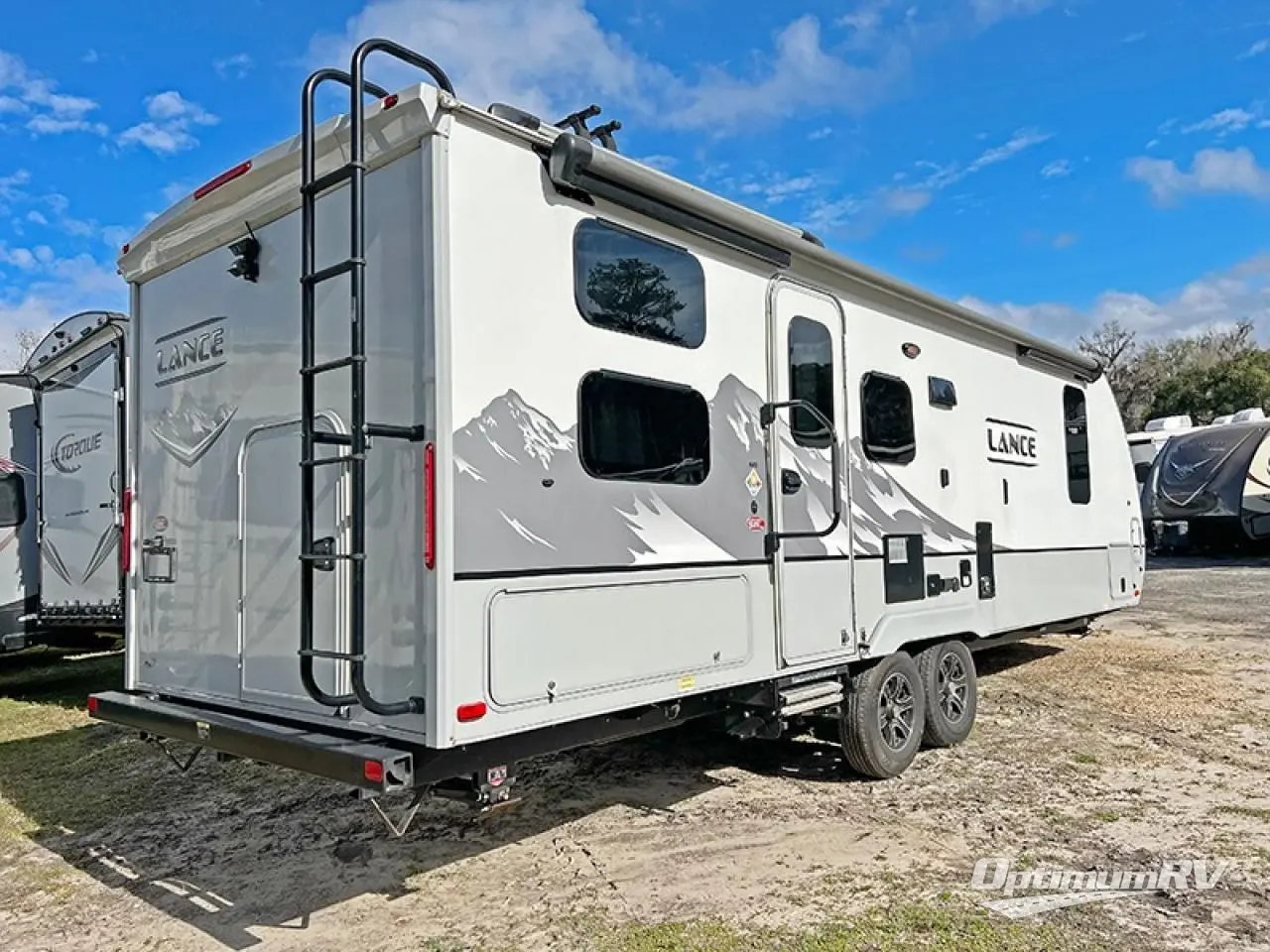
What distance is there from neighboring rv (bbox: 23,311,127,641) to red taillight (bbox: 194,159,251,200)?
14.0 feet

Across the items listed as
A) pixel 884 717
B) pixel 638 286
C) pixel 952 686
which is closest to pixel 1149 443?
pixel 952 686

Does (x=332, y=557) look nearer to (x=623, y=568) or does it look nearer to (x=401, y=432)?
(x=401, y=432)

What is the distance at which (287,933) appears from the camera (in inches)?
159

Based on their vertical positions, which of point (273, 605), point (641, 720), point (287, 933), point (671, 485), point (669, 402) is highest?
point (669, 402)

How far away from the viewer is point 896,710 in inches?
235

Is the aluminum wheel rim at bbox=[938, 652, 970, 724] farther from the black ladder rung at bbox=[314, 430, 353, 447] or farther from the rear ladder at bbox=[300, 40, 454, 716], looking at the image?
the black ladder rung at bbox=[314, 430, 353, 447]

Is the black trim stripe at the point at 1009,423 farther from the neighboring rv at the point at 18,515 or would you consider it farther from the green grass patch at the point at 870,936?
the neighboring rv at the point at 18,515

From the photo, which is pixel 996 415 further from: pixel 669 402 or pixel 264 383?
pixel 264 383

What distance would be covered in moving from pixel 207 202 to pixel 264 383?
100 cm

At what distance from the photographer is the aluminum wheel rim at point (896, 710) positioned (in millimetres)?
5862

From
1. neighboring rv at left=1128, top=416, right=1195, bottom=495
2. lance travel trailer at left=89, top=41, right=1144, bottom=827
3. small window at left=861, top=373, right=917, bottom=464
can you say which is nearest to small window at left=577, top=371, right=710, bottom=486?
lance travel trailer at left=89, top=41, right=1144, bottom=827

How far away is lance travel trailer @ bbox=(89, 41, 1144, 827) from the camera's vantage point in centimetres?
358

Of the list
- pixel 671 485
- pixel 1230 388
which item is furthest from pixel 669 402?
pixel 1230 388

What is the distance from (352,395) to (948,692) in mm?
4643
